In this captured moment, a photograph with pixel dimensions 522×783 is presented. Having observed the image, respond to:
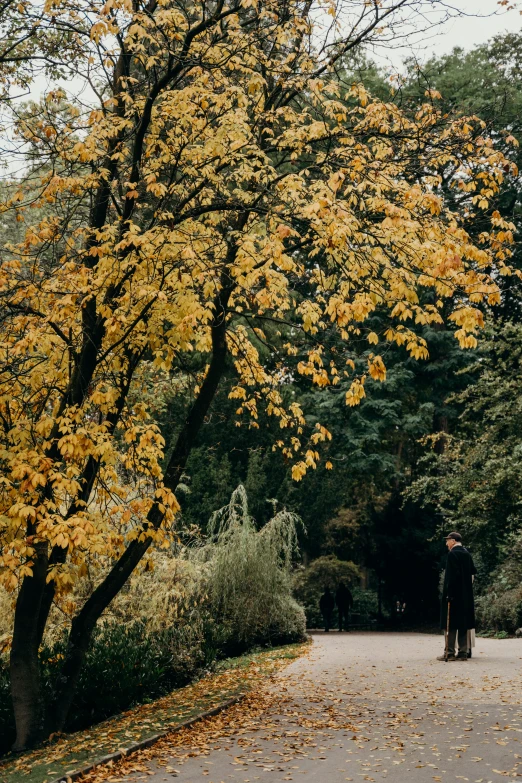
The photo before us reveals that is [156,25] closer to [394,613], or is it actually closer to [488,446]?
[488,446]

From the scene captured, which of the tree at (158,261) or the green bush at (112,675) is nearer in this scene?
the tree at (158,261)

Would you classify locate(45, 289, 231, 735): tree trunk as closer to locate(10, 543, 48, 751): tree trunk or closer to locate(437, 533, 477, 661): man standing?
locate(10, 543, 48, 751): tree trunk

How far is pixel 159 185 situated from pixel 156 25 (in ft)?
5.46

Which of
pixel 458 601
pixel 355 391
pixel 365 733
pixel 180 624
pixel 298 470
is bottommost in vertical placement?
pixel 365 733

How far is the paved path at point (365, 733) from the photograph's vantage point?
6324mm

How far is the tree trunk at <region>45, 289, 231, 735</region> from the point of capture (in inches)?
360

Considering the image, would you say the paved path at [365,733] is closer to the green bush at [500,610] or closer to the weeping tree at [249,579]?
the weeping tree at [249,579]

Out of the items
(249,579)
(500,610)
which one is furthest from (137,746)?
(500,610)

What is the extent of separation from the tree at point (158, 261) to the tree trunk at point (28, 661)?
0.02 meters

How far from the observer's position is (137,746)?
7.44 meters

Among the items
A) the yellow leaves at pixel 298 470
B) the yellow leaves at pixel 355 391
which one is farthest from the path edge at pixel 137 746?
the yellow leaves at pixel 355 391

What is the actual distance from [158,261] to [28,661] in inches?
175

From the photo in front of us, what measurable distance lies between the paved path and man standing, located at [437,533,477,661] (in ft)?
2.96

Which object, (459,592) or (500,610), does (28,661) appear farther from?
(500,610)
